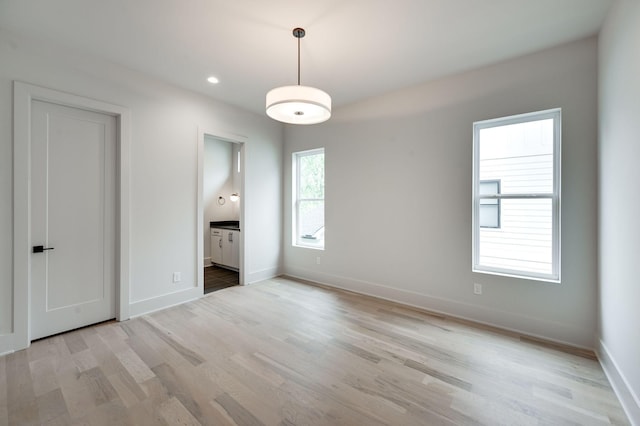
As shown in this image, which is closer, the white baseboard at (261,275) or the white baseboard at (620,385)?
the white baseboard at (620,385)

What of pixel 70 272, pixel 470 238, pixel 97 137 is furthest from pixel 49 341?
pixel 470 238

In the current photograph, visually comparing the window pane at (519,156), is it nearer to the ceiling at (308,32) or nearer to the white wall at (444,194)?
the white wall at (444,194)

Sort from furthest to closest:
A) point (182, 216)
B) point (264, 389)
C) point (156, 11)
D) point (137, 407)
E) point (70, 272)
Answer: point (182, 216), point (70, 272), point (156, 11), point (264, 389), point (137, 407)

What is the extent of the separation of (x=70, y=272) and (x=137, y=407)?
1.91m

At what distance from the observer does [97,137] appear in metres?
2.97

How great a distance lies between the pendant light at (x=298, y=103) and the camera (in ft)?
6.75

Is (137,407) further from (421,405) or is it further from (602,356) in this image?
(602,356)

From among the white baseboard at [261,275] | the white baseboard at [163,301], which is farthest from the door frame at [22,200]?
the white baseboard at [261,275]

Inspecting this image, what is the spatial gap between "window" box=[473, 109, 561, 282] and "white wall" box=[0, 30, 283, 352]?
3.46 meters

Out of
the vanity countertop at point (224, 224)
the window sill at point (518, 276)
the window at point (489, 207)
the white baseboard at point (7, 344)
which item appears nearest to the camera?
the white baseboard at point (7, 344)

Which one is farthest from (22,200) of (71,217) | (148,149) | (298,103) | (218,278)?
(218,278)

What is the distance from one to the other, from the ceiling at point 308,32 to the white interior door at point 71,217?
0.81 meters

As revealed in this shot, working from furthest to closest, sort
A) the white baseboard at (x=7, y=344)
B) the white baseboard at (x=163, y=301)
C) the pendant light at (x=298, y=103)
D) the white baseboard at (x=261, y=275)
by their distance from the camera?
the white baseboard at (x=261, y=275)
the white baseboard at (x=163, y=301)
the white baseboard at (x=7, y=344)
the pendant light at (x=298, y=103)

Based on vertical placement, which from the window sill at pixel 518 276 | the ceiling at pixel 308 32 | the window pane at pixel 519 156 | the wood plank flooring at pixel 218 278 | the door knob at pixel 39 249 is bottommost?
the wood plank flooring at pixel 218 278
